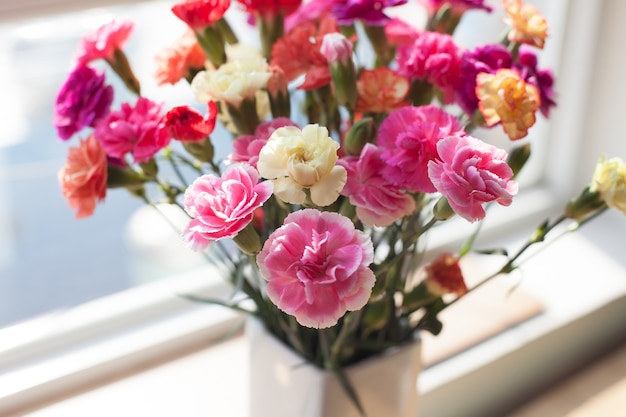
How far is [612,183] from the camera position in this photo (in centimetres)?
57

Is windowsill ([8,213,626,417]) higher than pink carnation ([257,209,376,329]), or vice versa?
pink carnation ([257,209,376,329])

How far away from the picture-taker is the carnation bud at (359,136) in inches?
20.6

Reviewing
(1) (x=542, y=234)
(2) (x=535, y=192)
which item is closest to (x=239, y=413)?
(1) (x=542, y=234)

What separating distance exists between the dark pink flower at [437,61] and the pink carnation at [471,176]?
12 centimetres

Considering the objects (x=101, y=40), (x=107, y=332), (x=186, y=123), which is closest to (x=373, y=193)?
(x=186, y=123)

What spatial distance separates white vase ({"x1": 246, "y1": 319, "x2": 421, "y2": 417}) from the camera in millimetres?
602

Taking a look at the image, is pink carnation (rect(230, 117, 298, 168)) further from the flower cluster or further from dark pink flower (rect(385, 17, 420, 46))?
dark pink flower (rect(385, 17, 420, 46))

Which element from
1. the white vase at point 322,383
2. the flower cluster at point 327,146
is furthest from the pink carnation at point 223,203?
the white vase at point 322,383

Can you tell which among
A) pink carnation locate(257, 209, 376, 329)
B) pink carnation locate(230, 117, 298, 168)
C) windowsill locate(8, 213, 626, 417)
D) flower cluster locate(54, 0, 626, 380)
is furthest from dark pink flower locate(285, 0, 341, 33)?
windowsill locate(8, 213, 626, 417)

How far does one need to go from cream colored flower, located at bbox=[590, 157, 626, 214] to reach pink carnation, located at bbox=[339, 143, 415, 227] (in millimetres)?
182

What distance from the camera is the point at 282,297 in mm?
424

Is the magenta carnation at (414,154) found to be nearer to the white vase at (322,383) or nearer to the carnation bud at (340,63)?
the carnation bud at (340,63)

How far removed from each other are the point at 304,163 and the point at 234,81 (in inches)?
4.7

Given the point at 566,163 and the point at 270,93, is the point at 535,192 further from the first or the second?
the point at 270,93
